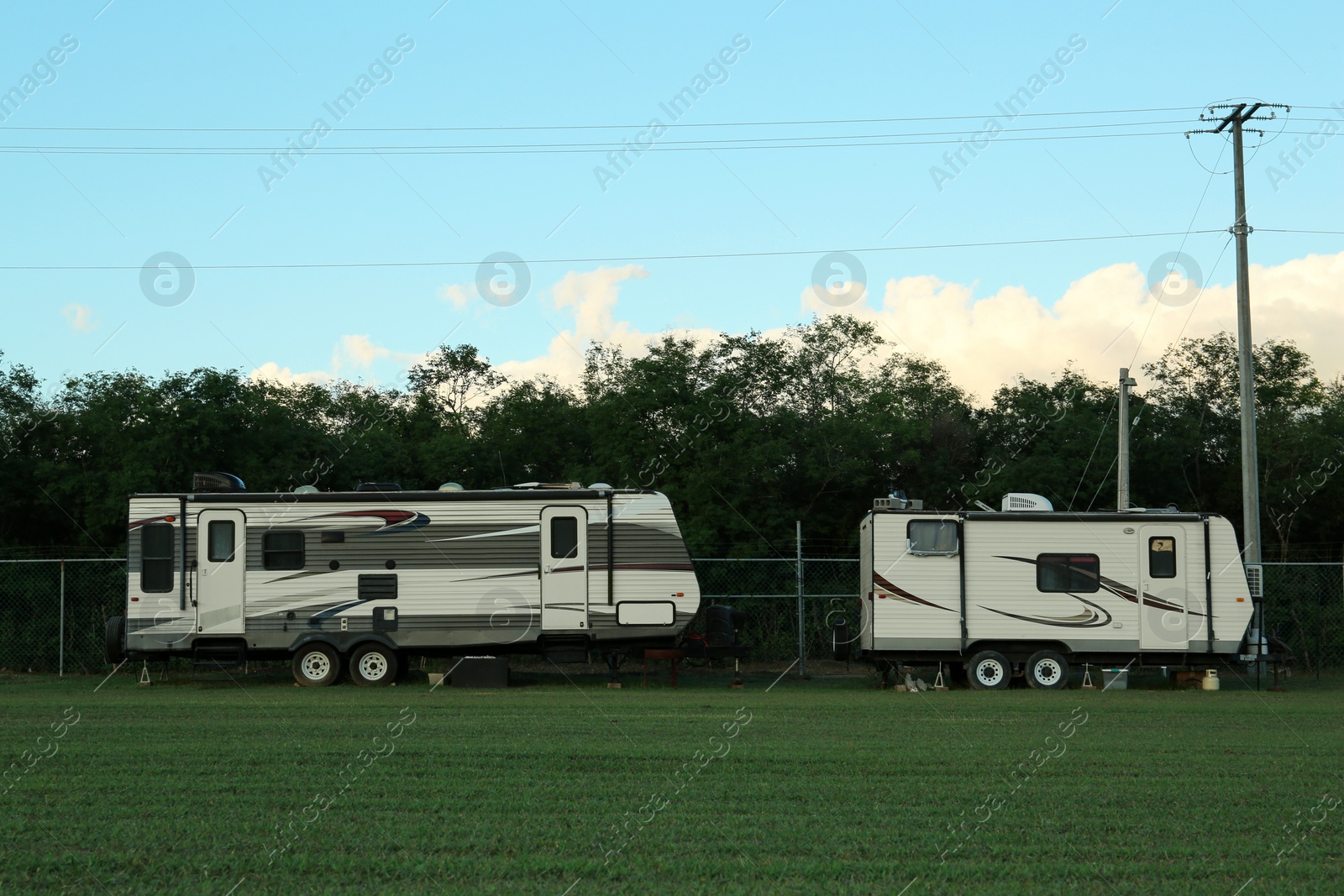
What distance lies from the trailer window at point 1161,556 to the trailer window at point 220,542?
45.9 feet

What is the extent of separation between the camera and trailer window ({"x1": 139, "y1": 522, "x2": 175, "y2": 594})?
60.5ft

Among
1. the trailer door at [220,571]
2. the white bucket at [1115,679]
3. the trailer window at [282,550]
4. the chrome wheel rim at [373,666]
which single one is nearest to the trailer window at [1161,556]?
the white bucket at [1115,679]

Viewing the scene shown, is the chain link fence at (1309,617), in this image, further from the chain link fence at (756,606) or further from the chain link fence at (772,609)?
the chain link fence at (772,609)

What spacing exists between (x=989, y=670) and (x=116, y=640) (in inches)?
522

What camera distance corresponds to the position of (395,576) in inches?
736

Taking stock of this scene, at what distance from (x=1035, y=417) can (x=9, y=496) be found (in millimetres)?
30014

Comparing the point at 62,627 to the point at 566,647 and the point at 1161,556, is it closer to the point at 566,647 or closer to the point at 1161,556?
the point at 566,647

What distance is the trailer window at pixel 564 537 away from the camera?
61.2ft

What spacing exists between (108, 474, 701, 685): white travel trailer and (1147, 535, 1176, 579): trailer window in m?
6.99

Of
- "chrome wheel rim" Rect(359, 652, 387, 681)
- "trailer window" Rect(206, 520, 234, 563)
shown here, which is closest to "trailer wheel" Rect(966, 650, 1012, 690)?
"chrome wheel rim" Rect(359, 652, 387, 681)

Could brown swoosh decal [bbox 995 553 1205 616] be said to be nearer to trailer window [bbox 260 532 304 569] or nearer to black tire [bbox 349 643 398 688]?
black tire [bbox 349 643 398 688]

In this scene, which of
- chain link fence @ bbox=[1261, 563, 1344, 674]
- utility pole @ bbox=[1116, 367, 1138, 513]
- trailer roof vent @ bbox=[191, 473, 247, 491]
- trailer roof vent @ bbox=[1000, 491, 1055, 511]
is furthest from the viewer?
utility pole @ bbox=[1116, 367, 1138, 513]

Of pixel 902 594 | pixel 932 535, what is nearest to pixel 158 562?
pixel 902 594

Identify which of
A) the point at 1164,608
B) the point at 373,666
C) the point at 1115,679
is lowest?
the point at 1115,679
